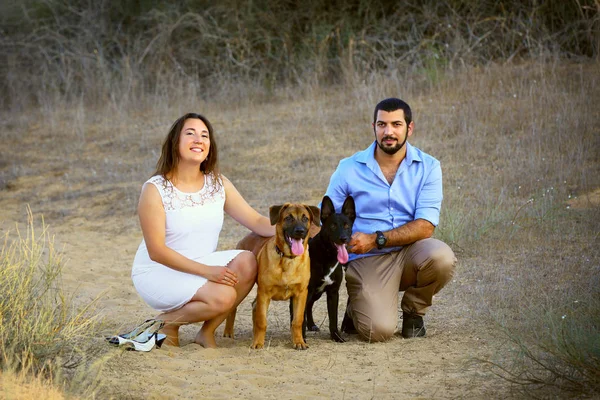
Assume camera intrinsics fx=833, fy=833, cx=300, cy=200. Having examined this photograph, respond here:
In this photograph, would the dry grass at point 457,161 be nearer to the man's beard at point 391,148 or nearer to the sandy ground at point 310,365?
the sandy ground at point 310,365

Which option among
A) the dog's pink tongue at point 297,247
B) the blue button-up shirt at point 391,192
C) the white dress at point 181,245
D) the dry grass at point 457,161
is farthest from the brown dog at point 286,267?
the dry grass at point 457,161

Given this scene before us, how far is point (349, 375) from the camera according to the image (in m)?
4.64

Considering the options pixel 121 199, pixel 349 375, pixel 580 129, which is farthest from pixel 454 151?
pixel 349 375

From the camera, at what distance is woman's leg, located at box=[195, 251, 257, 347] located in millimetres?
5246

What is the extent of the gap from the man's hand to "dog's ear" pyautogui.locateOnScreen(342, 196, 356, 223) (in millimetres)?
147

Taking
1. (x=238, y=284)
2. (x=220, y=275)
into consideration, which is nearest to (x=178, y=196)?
(x=220, y=275)

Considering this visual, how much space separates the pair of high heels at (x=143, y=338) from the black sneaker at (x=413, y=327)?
5.44 feet

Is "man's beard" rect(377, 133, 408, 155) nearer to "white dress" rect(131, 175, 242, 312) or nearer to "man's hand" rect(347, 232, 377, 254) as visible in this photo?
"man's hand" rect(347, 232, 377, 254)

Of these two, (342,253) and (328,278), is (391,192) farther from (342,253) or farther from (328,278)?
(328,278)

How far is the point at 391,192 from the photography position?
18.7ft

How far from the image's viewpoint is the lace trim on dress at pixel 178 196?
17.1ft

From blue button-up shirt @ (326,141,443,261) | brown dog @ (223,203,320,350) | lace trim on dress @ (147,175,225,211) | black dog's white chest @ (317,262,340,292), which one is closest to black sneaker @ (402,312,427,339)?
blue button-up shirt @ (326,141,443,261)

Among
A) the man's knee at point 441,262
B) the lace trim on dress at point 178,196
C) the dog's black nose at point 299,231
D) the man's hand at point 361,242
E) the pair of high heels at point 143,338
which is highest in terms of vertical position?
the lace trim on dress at point 178,196

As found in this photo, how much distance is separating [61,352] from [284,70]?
1050cm
